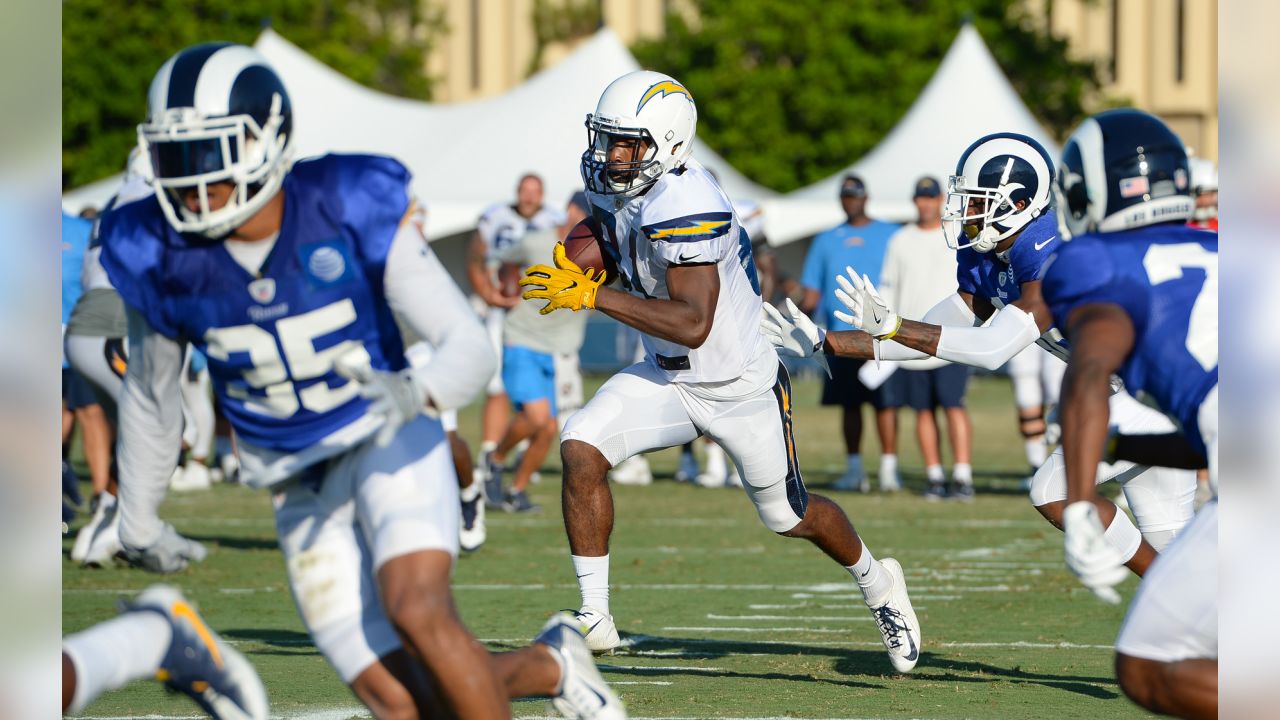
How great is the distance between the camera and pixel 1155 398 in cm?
411

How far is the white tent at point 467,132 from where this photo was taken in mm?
19516

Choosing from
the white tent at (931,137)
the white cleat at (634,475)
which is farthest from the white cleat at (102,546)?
the white tent at (931,137)

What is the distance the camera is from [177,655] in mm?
4117

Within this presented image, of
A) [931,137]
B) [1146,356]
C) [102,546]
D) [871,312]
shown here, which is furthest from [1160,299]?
[931,137]

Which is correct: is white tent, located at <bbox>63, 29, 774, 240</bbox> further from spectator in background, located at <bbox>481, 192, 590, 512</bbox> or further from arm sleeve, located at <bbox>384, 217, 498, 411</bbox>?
arm sleeve, located at <bbox>384, 217, 498, 411</bbox>

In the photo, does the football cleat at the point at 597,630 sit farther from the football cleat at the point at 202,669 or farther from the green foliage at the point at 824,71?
the green foliage at the point at 824,71

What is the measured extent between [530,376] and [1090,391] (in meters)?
7.29

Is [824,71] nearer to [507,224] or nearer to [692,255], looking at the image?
[507,224]

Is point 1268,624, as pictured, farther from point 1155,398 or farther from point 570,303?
point 570,303

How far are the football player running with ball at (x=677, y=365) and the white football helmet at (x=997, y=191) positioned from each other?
0.73 metres

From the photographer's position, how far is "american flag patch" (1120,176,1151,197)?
4.15 meters

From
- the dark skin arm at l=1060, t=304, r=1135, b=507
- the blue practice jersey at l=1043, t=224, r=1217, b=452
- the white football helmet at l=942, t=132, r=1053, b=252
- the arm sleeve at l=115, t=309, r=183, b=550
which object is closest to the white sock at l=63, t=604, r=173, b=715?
the arm sleeve at l=115, t=309, r=183, b=550

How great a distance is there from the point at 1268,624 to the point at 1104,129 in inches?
47.5

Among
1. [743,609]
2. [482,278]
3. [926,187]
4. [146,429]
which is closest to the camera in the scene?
[146,429]
